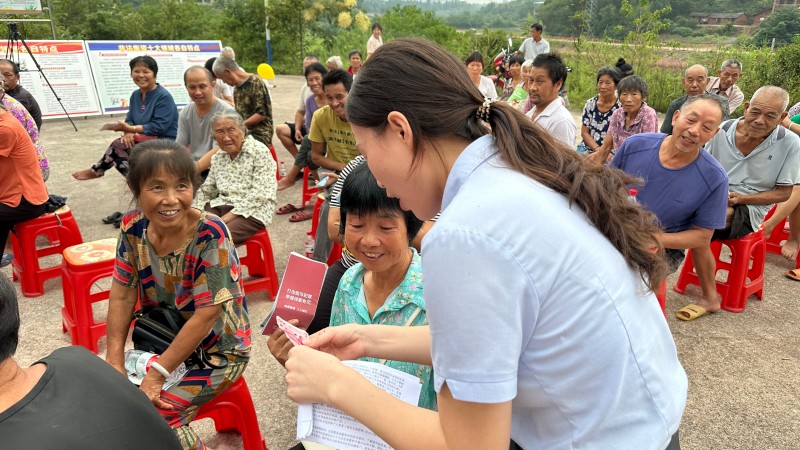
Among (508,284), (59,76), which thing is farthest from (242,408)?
(59,76)

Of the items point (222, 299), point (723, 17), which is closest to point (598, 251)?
point (222, 299)

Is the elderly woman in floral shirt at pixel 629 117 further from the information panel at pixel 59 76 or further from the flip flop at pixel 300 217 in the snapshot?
the information panel at pixel 59 76

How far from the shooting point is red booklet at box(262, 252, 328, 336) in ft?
5.18

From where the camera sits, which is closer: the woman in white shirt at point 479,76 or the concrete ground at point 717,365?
the concrete ground at point 717,365

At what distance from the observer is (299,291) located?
63.6 inches

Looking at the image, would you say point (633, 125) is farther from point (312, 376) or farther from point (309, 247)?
point (312, 376)

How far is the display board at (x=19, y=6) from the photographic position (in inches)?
362

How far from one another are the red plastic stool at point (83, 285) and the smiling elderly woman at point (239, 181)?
2.72 ft

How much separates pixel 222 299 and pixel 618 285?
1.58m

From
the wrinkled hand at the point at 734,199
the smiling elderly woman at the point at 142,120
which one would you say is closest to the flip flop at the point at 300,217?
the smiling elderly woman at the point at 142,120

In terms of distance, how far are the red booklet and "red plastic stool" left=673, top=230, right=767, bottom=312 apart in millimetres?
3285

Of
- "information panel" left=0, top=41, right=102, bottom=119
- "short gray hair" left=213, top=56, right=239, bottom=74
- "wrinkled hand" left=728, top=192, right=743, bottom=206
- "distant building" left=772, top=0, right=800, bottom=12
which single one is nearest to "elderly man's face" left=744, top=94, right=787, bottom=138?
"wrinkled hand" left=728, top=192, right=743, bottom=206

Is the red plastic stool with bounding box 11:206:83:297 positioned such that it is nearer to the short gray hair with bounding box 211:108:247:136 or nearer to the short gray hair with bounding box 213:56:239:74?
the short gray hair with bounding box 211:108:247:136

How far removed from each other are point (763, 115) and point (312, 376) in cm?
405
